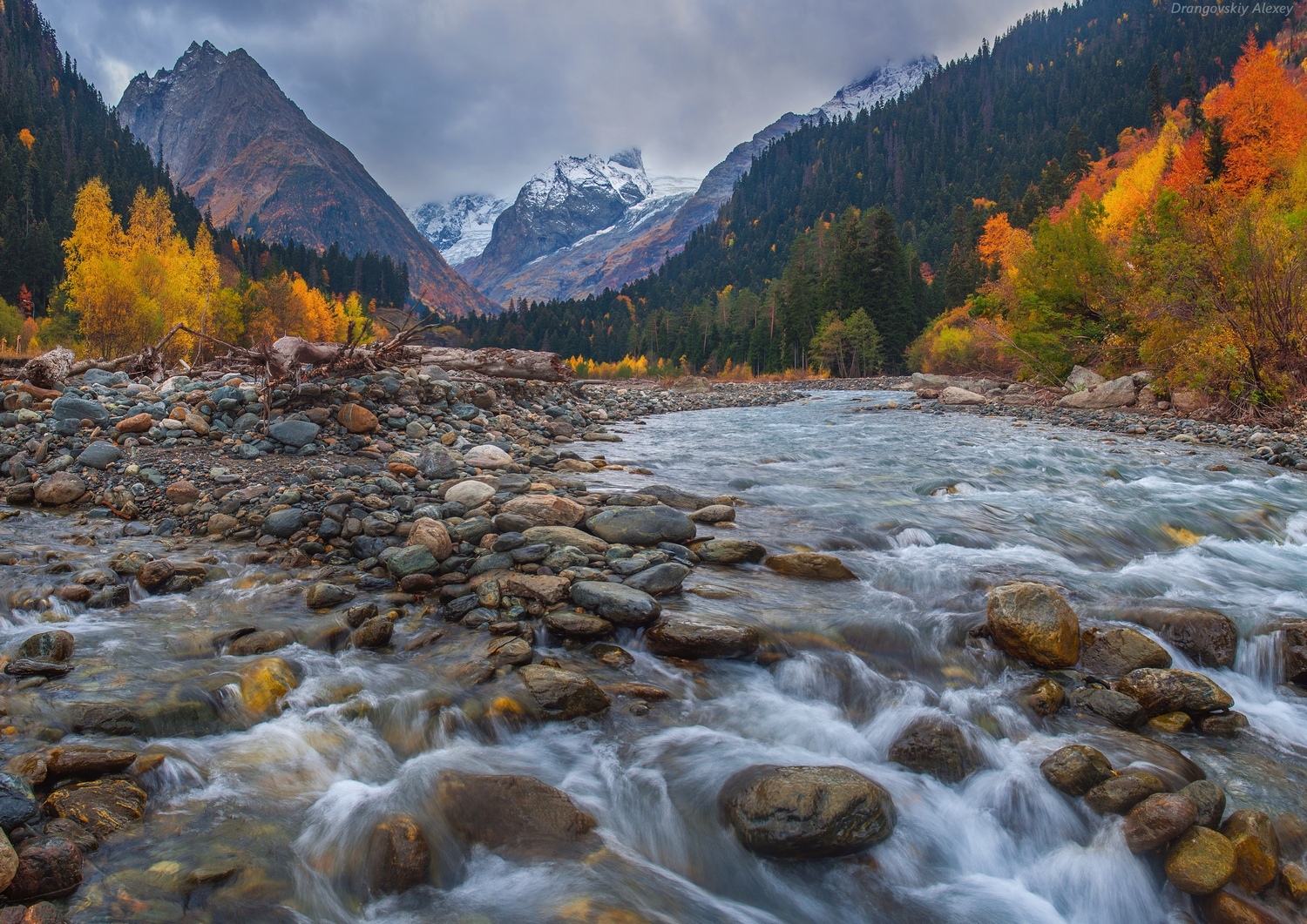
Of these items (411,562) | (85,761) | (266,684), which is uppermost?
(411,562)

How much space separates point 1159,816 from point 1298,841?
1.90 feet

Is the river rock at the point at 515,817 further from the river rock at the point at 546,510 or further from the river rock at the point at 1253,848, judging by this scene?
the river rock at the point at 546,510

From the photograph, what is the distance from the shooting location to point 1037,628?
417cm

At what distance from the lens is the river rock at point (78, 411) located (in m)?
8.02

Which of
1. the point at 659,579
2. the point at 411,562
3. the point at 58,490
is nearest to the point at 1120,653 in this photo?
the point at 659,579

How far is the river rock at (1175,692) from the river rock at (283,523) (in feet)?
21.3

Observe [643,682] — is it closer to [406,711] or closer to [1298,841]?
[406,711]

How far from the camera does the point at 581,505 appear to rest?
6.85 metres

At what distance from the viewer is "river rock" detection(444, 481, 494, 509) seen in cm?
675

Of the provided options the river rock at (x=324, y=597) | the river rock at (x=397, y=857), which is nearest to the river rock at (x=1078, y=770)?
the river rock at (x=397, y=857)

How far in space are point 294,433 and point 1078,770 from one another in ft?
28.7

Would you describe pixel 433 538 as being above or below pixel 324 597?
above

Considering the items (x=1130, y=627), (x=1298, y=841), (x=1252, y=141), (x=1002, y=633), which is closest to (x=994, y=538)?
(x=1130, y=627)

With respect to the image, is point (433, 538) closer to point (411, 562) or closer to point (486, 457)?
point (411, 562)
